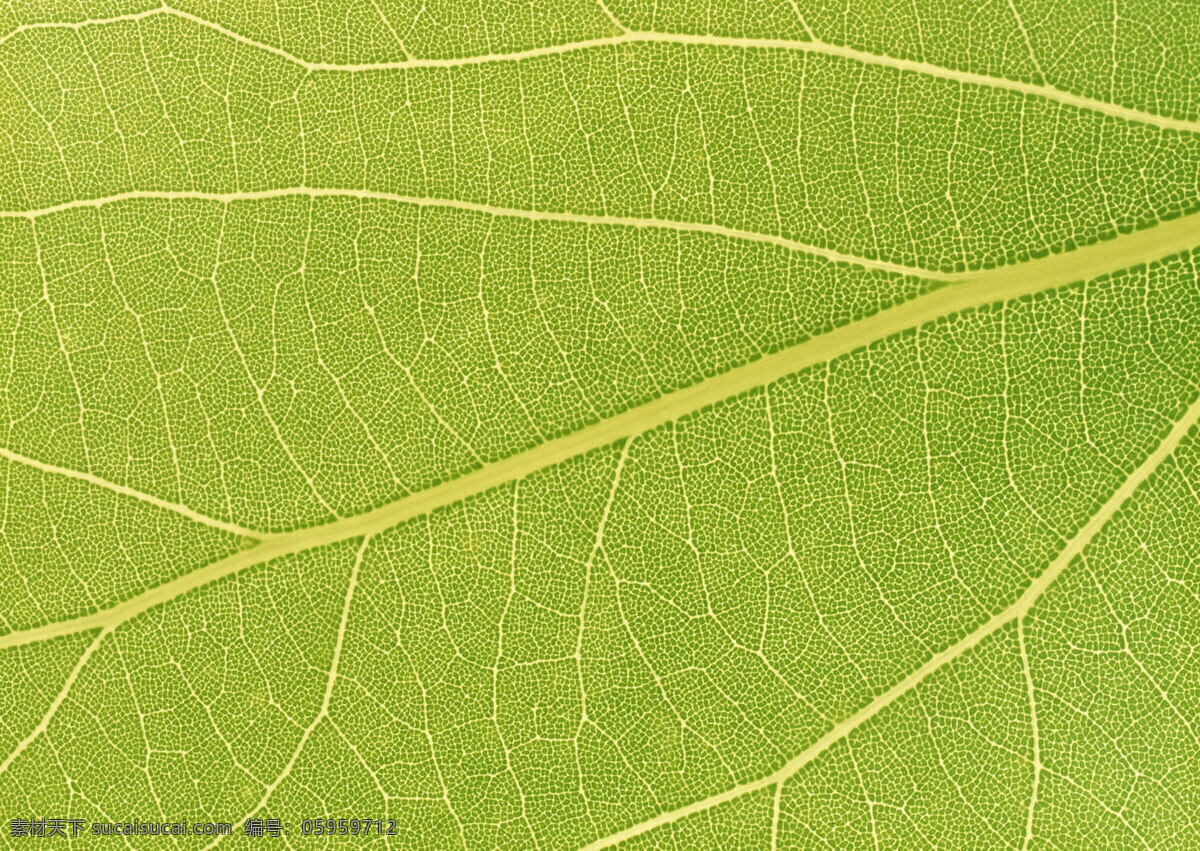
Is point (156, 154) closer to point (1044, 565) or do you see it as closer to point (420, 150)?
point (420, 150)

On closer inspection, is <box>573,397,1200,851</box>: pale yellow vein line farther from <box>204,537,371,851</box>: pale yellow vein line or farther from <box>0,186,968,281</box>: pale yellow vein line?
<box>204,537,371,851</box>: pale yellow vein line

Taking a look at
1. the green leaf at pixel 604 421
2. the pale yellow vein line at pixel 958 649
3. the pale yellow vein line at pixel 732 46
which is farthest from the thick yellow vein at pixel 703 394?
the pale yellow vein line at pixel 958 649

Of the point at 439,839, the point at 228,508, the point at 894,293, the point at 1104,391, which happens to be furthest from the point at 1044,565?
the point at 228,508

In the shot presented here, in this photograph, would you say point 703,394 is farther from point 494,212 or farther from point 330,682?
point 330,682

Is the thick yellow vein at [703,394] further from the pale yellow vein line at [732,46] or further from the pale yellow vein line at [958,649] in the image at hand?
the pale yellow vein line at [958,649]

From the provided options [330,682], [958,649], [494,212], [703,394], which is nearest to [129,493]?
[330,682]

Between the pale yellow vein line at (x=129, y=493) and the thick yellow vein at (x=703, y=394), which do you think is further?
the pale yellow vein line at (x=129, y=493)
